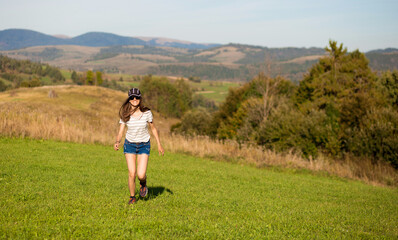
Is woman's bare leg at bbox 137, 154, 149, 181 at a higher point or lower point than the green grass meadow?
higher

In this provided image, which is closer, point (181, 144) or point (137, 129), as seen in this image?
point (137, 129)

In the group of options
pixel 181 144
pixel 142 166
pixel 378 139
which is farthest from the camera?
pixel 378 139

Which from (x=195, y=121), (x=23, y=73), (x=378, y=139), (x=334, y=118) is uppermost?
(x=334, y=118)

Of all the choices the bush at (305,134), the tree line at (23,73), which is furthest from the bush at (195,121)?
the tree line at (23,73)

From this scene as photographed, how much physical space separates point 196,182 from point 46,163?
15.0ft

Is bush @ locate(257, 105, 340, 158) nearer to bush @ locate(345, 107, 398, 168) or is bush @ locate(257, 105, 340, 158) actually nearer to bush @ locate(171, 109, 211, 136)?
bush @ locate(345, 107, 398, 168)

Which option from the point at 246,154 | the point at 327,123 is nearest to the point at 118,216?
the point at 246,154

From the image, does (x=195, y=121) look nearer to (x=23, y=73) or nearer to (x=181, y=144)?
(x=181, y=144)

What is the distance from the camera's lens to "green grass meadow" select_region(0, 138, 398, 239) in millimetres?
4688

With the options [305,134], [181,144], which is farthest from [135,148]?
[305,134]

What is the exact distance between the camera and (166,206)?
6258 mm

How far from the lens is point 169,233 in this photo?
4.71 m

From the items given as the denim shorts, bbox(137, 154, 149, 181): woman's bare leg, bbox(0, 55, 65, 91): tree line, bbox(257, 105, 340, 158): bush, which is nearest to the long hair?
the denim shorts

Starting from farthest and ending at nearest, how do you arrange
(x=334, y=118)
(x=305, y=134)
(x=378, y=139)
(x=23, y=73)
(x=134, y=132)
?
(x=23, y=73), (x=334, y=118), (x=305, y=134), (x=378, y=139), (x=134, y=132)
